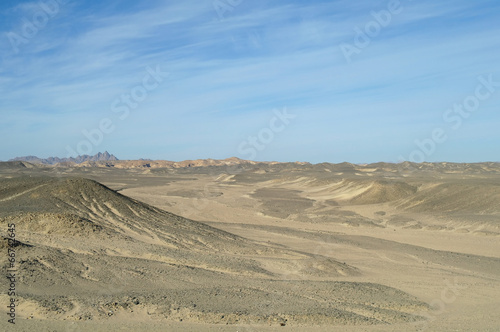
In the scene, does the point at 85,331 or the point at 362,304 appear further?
the point at 362,304

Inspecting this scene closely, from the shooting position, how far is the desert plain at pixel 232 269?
11.4 m

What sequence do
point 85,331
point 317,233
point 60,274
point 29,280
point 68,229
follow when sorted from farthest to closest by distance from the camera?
point 317,233
point 68,229
point 60,274
point 29,280
point 85,331

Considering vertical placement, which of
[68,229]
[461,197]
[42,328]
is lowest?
[42,328]

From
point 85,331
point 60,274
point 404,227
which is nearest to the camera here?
point 85,331

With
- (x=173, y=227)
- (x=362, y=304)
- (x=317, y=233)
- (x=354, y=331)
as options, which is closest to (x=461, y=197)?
(x=317, y=233)

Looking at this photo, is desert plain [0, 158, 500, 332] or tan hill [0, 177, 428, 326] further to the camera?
tan hill [0, 177, 428, 326]

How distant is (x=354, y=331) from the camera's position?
35.2 ft

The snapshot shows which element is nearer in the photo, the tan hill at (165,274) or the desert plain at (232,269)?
the desert plain at (232,269)

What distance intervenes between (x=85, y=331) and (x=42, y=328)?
40.2 inches

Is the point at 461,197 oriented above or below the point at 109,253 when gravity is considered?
above

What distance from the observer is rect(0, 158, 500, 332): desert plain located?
11352 mm

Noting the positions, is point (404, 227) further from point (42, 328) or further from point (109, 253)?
point (42, 328)

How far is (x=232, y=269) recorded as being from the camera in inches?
677

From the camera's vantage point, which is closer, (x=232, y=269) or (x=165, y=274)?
(x=165, y=274)
